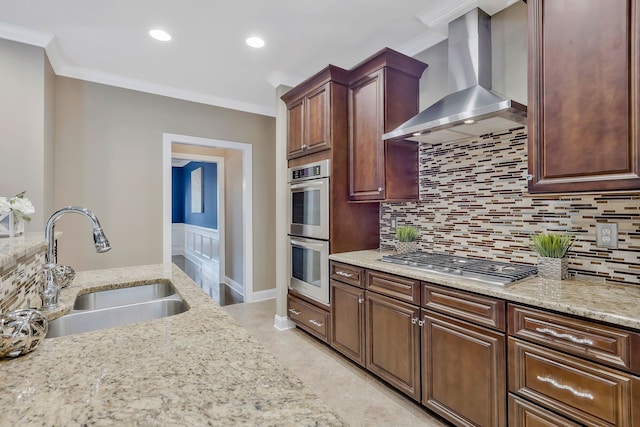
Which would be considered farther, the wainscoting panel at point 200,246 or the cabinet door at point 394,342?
the wainscoting panel at point 200,246

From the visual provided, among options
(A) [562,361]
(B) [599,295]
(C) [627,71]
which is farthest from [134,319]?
(C) [627,71]

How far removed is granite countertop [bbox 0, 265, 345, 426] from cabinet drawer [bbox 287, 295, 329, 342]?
1935 mm

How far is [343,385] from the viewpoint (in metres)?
2.30

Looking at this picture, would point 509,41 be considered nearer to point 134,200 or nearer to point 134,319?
point 134,319

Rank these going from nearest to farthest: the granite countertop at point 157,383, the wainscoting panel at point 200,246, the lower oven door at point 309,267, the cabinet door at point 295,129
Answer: the granite countertop at point 157,383
the lower oven door at point 309,267
the cabinet door at point 295,129
the wainscoting panel at point 200,246

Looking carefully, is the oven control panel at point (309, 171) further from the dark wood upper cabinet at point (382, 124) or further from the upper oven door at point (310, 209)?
the dark wood upper cabinet at point (382, 124)

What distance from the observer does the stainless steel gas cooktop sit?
1701 mm

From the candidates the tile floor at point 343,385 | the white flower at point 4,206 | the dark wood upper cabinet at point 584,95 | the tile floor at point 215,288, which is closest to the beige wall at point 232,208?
the tile floor at point 215,288

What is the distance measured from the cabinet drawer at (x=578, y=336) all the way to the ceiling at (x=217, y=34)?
199 cm

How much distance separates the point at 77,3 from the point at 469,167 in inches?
118

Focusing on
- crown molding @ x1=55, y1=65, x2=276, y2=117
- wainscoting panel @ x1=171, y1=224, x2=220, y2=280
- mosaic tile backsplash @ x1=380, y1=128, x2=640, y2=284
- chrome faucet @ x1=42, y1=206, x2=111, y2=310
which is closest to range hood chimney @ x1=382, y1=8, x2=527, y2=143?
mosaic tile backsplash @ x1=380, y1=128, x2=640, y2=284

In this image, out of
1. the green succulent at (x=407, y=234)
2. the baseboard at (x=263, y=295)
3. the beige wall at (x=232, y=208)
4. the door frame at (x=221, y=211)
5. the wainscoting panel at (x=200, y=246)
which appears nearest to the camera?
the green succulent at (x=407, y=234)

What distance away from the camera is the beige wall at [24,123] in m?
2.53

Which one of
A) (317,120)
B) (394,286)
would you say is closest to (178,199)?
(317,120)
